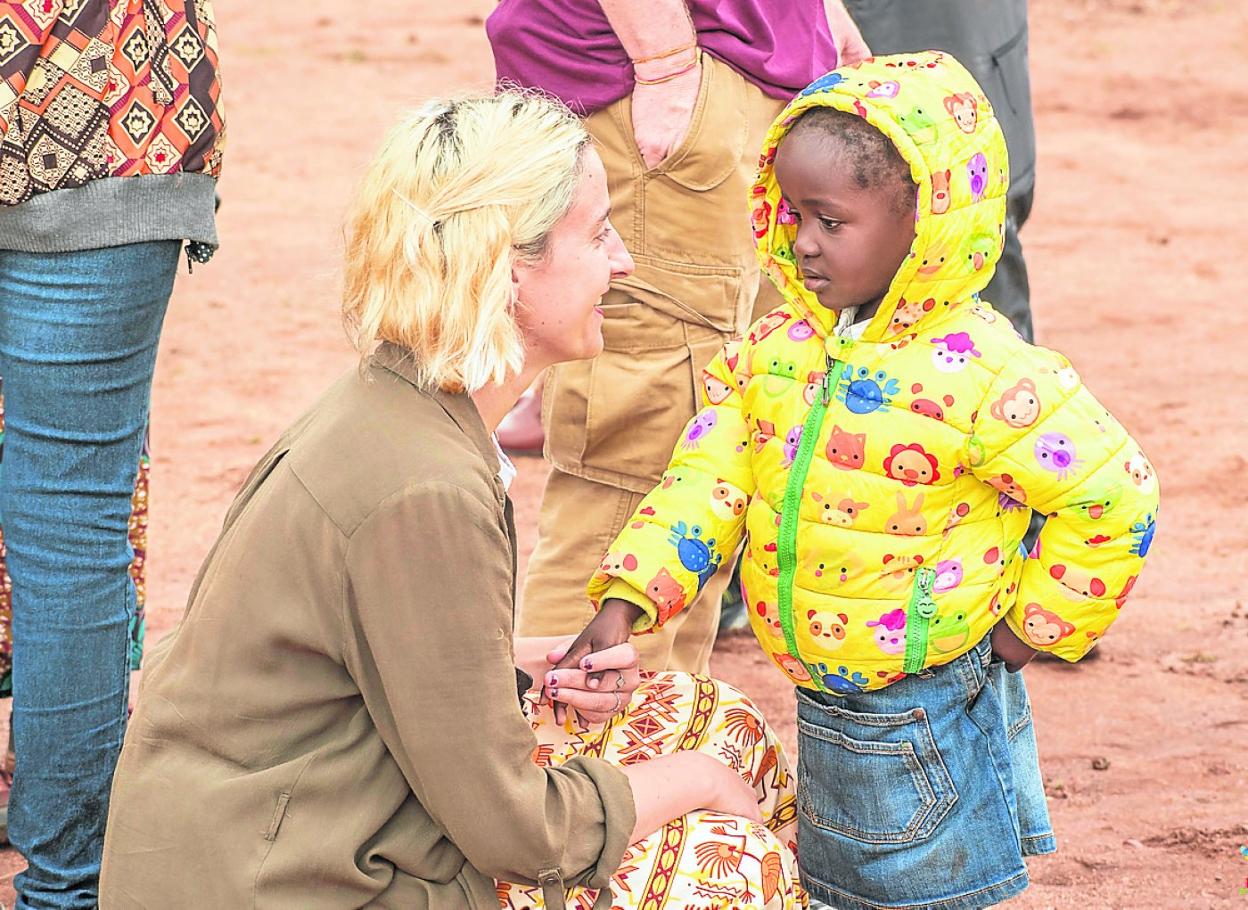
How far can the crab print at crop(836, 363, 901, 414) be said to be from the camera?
241cm

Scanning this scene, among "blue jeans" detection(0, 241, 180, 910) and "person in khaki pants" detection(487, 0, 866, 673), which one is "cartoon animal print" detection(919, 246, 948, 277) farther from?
"blue jeans" detection(0, 241, 180, 910)

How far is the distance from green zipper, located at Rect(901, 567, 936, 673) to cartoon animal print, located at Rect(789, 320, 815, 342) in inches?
15.0

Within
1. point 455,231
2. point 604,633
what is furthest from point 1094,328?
point 455,231

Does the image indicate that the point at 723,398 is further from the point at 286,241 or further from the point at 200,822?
the point at 286,241

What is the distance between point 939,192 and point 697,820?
92 cm

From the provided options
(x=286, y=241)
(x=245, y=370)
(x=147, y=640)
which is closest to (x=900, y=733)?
(x=147, y=640)

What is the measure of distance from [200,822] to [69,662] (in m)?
0.76

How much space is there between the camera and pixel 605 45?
312 cm

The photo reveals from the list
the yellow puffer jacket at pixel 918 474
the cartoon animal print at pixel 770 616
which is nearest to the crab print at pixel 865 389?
the yellow puffer jacket at pixel 918 474

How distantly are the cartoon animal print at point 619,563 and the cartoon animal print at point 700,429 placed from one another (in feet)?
0.68

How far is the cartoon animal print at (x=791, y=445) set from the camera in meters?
2.47

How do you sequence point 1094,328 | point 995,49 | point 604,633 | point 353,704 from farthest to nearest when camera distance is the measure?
1. point 1094,328
2. point 995,49
3. point 604,633
4. point 353,704

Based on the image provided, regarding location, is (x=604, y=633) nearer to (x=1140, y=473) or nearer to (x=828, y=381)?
(x=828, y=381)

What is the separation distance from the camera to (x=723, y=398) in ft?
8.65
